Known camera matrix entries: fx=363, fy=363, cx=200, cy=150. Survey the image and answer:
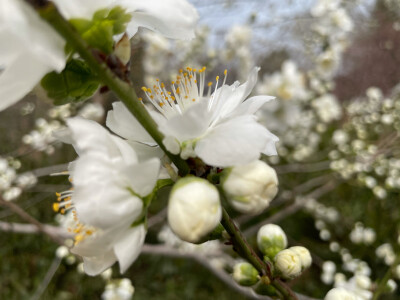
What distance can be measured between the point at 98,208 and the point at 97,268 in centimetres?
13

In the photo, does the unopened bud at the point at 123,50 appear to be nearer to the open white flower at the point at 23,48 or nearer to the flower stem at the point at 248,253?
the open white flower at the point at 23,48

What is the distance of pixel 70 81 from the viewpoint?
16.0 inches

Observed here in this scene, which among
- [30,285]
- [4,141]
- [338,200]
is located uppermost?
[4,141]

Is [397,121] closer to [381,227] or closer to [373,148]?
[373,148]

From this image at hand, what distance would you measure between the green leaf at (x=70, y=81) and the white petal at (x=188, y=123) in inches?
3.9

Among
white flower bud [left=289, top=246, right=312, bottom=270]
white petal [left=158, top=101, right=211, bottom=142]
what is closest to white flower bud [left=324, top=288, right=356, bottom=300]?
white flower bud [left=289, top=246, right=312, bottom=270]

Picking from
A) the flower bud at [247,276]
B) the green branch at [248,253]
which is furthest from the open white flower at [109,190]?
the flower bud at [247,276]

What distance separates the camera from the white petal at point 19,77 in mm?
334

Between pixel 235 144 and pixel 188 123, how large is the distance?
6 cm

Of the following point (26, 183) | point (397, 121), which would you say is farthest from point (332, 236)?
point (26, 183)

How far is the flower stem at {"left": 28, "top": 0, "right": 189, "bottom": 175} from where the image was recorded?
1.07 feet

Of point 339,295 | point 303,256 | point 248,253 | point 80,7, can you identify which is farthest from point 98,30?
point 339,295

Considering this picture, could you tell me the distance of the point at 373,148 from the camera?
7.04 feet

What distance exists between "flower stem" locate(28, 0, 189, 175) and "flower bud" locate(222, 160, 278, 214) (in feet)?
0.22
